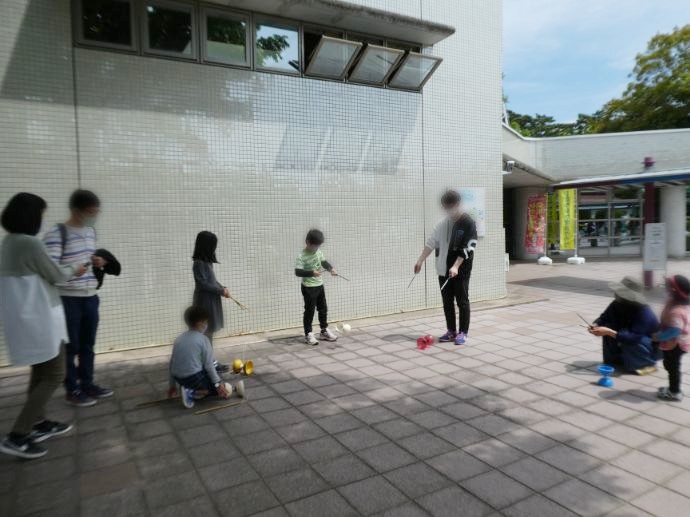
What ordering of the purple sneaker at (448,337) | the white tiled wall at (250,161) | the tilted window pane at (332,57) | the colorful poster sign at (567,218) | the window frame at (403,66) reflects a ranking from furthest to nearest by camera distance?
1. the colorful poster sign at (567,218)
2. the window frame at (403,66)
3. the tilted window pane at (332,57)
4. the purple sneaker at (448,337)
5. the white tiled wall at (250,161)

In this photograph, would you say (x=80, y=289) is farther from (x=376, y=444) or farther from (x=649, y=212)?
(x=649, y=212)

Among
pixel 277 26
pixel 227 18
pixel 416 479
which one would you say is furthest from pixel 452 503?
pixel 277 26

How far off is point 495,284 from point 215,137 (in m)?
5.69

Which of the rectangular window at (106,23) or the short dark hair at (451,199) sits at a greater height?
the rectangular window at (106,23)

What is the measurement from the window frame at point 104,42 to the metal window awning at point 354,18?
38.3 inches

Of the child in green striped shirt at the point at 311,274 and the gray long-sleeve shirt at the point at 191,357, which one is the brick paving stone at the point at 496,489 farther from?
the child in green striped shirt at the point at 311,274

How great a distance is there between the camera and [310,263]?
19.9 feet

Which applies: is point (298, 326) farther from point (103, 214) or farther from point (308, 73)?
point (308, 73)

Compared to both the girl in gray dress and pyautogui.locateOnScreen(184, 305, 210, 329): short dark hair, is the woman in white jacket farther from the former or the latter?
the girl in gray dress

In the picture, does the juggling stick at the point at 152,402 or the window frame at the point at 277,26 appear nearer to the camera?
the juggling stick at the point at 152,402

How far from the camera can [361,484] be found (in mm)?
2889

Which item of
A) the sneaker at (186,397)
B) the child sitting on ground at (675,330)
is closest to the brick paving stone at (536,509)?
the child sitting on ground at (675,330)

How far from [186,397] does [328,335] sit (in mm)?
2564

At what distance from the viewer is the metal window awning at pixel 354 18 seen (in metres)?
6.30
